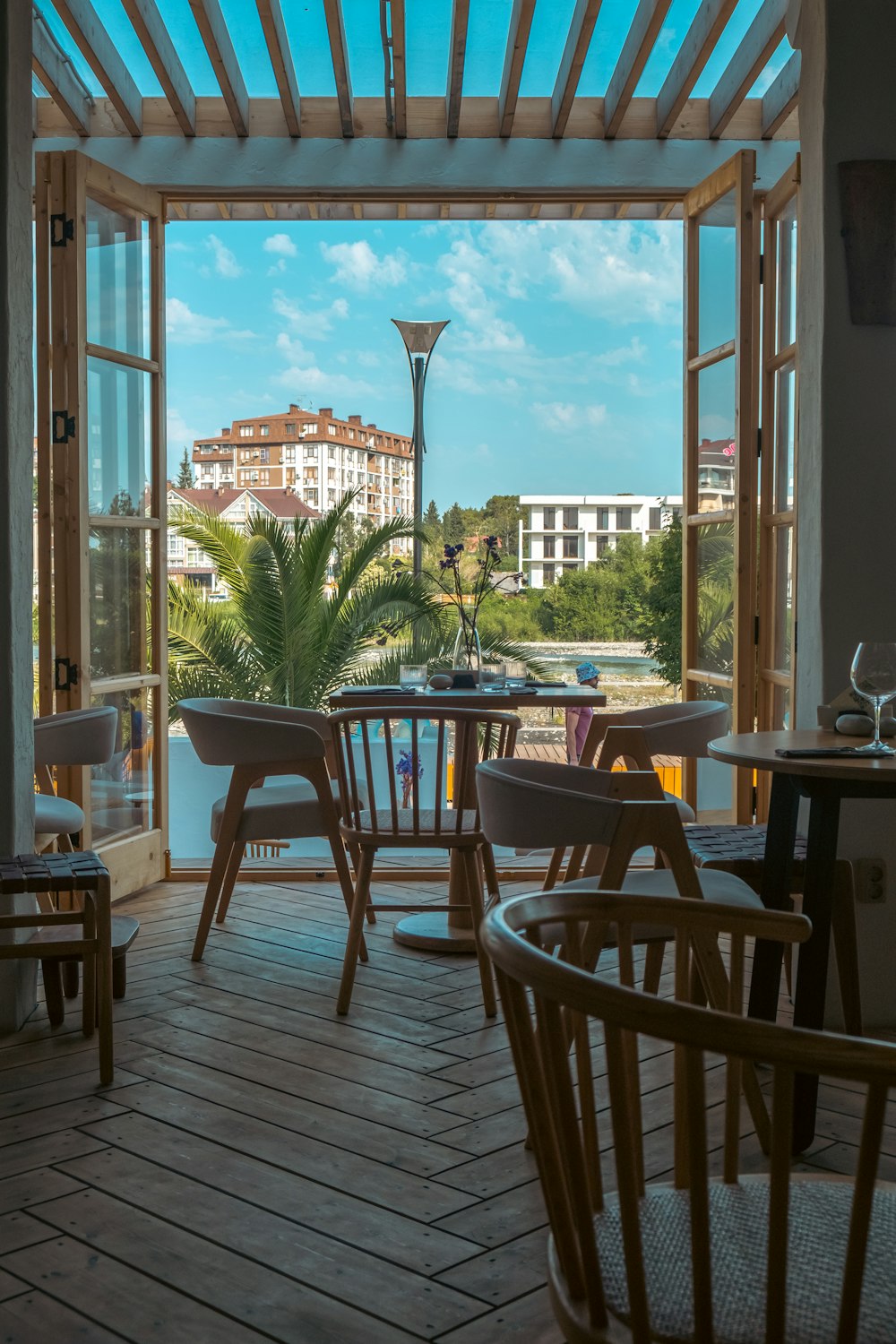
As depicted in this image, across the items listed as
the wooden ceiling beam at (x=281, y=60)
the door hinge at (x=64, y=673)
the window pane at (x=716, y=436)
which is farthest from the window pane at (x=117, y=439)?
the window pane at (x=716, y=436)

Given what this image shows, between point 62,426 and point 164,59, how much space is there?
4.33ft

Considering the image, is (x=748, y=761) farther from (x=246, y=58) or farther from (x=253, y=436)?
(x=253, y=436)

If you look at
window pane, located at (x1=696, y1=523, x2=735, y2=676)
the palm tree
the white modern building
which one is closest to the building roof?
the white modern building

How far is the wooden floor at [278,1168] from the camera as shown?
179cm

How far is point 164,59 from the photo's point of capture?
13.6 ft

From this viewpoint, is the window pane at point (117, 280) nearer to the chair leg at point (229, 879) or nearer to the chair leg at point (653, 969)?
the chair leg at point (229, 879)

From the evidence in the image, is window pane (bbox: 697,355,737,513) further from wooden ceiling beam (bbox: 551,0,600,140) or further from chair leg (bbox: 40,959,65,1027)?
chair leg (bbox: 40,959,65,1027)

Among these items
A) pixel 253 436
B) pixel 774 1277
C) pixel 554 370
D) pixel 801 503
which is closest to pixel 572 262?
pixel 554 370

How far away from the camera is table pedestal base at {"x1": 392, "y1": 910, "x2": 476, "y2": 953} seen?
3.72m

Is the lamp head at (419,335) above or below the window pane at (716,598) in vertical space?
above

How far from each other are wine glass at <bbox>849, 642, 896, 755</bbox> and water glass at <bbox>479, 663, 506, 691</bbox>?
1619 millimetres

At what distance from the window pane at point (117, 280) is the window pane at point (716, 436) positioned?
209cm

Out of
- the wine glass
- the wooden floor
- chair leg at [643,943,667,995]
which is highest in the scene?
the wine glass

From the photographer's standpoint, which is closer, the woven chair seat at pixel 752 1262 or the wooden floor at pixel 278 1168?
the woven chair seat at pixel 752 1262
